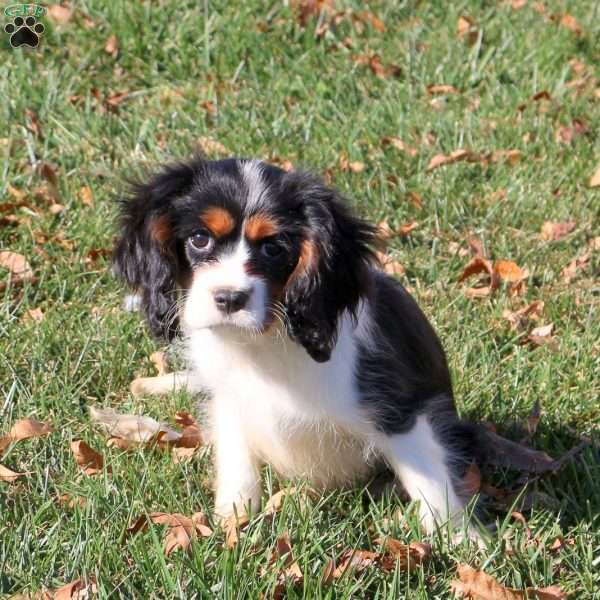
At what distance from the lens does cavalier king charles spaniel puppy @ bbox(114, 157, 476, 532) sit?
3355mm

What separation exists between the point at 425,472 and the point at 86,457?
47.9 inches

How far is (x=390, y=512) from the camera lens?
381 cm

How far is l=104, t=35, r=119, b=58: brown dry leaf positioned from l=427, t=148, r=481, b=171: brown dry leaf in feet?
7.39

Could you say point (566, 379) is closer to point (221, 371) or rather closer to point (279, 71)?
point (221, 371)

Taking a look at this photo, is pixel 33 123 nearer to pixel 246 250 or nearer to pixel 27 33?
pixel 27 33

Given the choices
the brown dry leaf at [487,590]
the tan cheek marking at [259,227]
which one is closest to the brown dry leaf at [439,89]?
the tan cheek marking at [259,227]

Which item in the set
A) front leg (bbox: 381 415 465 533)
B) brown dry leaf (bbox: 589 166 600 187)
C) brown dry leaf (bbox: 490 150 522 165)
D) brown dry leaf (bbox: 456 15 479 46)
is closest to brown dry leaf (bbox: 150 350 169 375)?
front leg (bbox: 381 415 465 533)

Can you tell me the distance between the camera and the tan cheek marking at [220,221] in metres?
3.33

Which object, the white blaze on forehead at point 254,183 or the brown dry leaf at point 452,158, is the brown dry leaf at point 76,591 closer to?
the white blaze on forehead at point 254,183

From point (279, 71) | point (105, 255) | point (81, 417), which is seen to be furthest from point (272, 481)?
point (279, 71)

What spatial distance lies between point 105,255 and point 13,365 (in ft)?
3.20

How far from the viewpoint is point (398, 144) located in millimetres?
6293

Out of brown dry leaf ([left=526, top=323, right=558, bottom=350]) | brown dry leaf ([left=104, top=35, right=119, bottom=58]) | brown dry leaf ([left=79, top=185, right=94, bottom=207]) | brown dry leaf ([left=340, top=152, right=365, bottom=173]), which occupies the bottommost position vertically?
brown dry leaf ([left=79, top=185, right=94, bottom=207])

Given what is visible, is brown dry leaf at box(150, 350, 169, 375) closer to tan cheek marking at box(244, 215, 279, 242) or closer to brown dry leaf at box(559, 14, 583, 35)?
tan cheek marking at box(244, 215, 279, 242)
